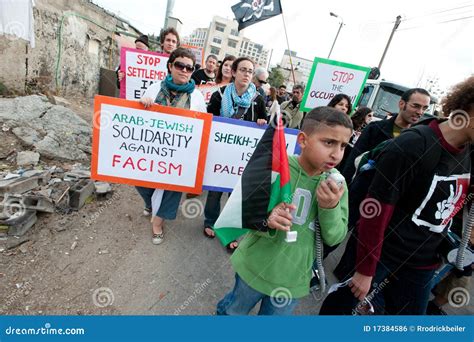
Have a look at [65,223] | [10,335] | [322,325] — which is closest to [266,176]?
[322,325]

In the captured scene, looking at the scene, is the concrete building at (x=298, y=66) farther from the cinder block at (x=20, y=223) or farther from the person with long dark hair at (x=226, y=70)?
the cinder block at (x=20, y=223)

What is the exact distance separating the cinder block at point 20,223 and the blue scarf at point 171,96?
1741 millimetres

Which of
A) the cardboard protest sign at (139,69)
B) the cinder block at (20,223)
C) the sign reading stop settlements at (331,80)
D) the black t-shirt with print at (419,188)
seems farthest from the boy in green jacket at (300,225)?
the cardboard protest sign at (139,69)

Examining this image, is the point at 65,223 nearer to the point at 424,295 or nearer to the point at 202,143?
the point at 202,143

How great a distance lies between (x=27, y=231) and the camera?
2715 millimetres

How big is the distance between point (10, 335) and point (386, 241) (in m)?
2.03

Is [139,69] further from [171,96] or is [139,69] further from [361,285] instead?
[361,285]

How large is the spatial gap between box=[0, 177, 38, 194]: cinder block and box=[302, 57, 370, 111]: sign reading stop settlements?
13.5 ft

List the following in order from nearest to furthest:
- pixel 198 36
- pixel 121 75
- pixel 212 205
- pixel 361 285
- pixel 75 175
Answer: pixel 361 285 → pixel 212 205 → pixel 75 175 → pixel 121 75 → pixel 198 36

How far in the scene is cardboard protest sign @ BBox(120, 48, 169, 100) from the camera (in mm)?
4262

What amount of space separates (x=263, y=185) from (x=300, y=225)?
14.0 inches

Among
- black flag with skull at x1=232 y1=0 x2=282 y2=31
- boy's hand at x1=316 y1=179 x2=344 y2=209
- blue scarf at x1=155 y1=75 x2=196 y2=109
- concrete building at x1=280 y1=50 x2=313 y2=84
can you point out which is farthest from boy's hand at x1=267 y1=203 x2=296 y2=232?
concrete building at x1=280 y1=50 x2=313 y2=84

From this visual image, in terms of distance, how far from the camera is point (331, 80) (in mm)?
4543

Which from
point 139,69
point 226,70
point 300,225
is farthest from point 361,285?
point 139,69
